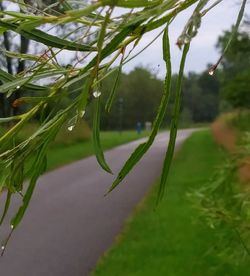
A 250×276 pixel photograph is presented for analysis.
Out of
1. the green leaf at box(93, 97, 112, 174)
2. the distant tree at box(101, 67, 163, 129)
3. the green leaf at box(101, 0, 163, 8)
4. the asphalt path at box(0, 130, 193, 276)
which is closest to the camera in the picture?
the green leaf at box(101, 0, 163, 8)

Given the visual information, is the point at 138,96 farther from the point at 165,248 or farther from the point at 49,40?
the point at 49,40

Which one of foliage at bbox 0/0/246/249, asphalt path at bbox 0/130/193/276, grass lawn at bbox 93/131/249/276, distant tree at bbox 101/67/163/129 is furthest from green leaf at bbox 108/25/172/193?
distant tree at bbox 101/67/163/129

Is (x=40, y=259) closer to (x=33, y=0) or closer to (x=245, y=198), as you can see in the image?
(x=245, y=198)

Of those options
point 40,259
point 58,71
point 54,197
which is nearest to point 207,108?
point 54,197

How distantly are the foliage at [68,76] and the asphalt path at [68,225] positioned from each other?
20.5ft

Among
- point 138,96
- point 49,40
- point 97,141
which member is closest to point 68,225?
point 97,141

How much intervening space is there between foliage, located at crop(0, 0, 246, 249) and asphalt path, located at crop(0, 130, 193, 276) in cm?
624

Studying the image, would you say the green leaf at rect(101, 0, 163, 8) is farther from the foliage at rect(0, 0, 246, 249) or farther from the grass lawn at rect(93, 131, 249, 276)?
the grass lawn at rect(93, 131, 249, 276)

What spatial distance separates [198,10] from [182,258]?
270 inches

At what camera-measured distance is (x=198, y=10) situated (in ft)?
3.68

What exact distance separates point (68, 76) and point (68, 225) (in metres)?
9.64

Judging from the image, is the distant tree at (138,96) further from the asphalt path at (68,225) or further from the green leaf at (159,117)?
the green leaf at (159,117)

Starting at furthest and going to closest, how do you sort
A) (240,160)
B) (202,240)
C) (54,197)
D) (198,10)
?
(54,197) → (202,240) → (240,160) → (198,10)

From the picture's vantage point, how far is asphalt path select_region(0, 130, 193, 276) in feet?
25.9
